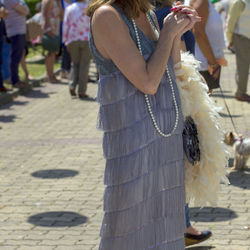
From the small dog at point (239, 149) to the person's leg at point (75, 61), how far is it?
19.8 feet

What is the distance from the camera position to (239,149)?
7398 millimetres

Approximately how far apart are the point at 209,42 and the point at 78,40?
5.19 meters

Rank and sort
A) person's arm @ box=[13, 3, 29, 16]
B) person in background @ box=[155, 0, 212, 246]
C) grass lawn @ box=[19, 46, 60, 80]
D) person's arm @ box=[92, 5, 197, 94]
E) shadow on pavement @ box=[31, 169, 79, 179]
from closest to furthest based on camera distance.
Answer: person's arm @ box=[92, 5, 197, 94]
person in background @ box=[155, 0, 212, 246]
shadow on pavement @ box=[31, 169, 79, 179]
person's arm @ box=[13, 3, 29, 16]
grass lawn @ box=[19, 46, 60, 80]

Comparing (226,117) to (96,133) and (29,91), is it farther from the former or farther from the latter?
(29,91)

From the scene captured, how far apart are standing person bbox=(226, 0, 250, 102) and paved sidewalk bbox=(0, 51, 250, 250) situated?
48 centimetres

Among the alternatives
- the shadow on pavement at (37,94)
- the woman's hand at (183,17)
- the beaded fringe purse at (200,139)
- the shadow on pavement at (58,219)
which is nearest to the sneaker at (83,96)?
the shadow on pavement at (37,94)

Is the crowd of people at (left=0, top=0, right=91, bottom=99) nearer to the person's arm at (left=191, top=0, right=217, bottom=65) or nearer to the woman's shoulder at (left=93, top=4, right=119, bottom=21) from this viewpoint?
the person's arm at (left=191, top=0, right=217, bottom=65)

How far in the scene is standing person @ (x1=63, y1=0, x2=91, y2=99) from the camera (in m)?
13.0

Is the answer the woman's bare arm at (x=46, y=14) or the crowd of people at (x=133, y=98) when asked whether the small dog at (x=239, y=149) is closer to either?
the crowd of people at (x=133, y=98)

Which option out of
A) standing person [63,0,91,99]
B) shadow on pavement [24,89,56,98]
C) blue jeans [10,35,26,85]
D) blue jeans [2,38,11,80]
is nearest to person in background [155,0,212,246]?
standing person [63,0,91,99]

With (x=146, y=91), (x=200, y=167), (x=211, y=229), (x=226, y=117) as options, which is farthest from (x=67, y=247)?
(x=226, y=117)

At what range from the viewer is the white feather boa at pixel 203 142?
3840 millimetres

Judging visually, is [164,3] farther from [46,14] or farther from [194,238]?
[46,14]

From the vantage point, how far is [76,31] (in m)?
13.0
